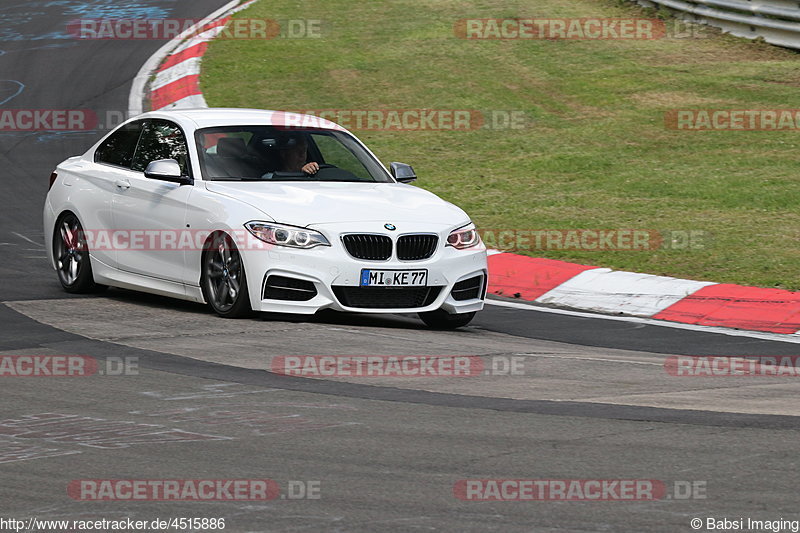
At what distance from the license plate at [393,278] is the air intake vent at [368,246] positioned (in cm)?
11

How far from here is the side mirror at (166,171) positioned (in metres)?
9.89

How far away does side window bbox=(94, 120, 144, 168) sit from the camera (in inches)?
427

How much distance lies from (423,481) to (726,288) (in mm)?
6409

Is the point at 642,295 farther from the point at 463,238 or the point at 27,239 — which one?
the point at 27,239

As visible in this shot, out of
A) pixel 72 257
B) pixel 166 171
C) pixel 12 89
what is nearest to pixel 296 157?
pixel 166 171

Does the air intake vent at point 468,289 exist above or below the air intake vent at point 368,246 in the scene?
below

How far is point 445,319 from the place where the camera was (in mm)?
9906

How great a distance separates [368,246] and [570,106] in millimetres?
10273
